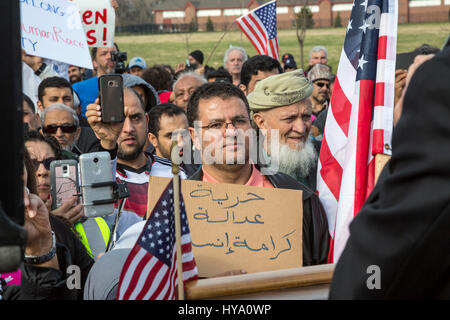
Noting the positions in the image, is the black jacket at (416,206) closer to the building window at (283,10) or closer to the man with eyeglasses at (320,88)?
the man with eyeglasses at (320,88)

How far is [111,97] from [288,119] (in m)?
1.43

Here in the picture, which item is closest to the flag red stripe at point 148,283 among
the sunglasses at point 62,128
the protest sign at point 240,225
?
the protest sign at point 240,225

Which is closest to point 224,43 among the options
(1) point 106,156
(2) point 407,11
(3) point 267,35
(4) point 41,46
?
(2) point 407,11

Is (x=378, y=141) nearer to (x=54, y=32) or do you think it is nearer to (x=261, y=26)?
(x=54, y=32)

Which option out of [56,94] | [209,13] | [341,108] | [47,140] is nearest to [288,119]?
[341,108]

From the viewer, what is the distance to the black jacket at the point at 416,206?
→ 4.85ft

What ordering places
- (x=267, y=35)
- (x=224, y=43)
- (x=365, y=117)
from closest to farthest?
(x=365, y=117)
(x=267, y=35)
(x=224, y=43)

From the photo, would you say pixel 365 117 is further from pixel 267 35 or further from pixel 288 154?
pixel 267 35

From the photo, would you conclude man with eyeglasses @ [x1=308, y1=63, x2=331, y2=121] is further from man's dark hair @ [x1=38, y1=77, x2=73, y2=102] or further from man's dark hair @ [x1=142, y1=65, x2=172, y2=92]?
man's dark hair @ [x1=38, y1=77, x2=73, y2=102]

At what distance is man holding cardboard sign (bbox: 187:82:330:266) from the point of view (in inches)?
139

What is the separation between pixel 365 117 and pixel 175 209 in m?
1.75

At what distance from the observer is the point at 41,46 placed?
5.68 metres

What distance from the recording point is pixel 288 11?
71812 mm

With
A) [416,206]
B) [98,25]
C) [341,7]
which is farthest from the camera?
[341,7]
